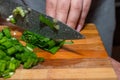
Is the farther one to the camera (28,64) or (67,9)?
(67,9)

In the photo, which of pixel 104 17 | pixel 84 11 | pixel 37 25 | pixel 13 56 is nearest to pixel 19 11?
pixel 37 25

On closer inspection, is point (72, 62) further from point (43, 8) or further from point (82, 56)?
point (43, 8)

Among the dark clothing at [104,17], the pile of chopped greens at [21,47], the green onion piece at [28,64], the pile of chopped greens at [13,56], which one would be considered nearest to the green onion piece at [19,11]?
the pile of chopped greens at [21,47]

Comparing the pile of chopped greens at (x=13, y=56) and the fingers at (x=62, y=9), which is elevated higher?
the fingers at (x=62, y=9)

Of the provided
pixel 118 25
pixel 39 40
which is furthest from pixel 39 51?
pixel 118 25

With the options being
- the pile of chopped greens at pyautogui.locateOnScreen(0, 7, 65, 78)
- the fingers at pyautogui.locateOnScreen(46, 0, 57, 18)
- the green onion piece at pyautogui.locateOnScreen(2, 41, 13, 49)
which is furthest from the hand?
the green onion piece at pyautogui.locateOnScreen(2, 41, 13, 49)

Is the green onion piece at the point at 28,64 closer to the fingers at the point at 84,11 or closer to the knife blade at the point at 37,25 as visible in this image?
the knife blade at the point at 37,25

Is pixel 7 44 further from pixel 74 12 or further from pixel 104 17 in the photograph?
pixel 104 17

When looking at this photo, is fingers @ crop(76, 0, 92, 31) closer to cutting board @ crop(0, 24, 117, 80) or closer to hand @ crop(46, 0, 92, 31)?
hand @ crop(46, 0, 92, 31)
